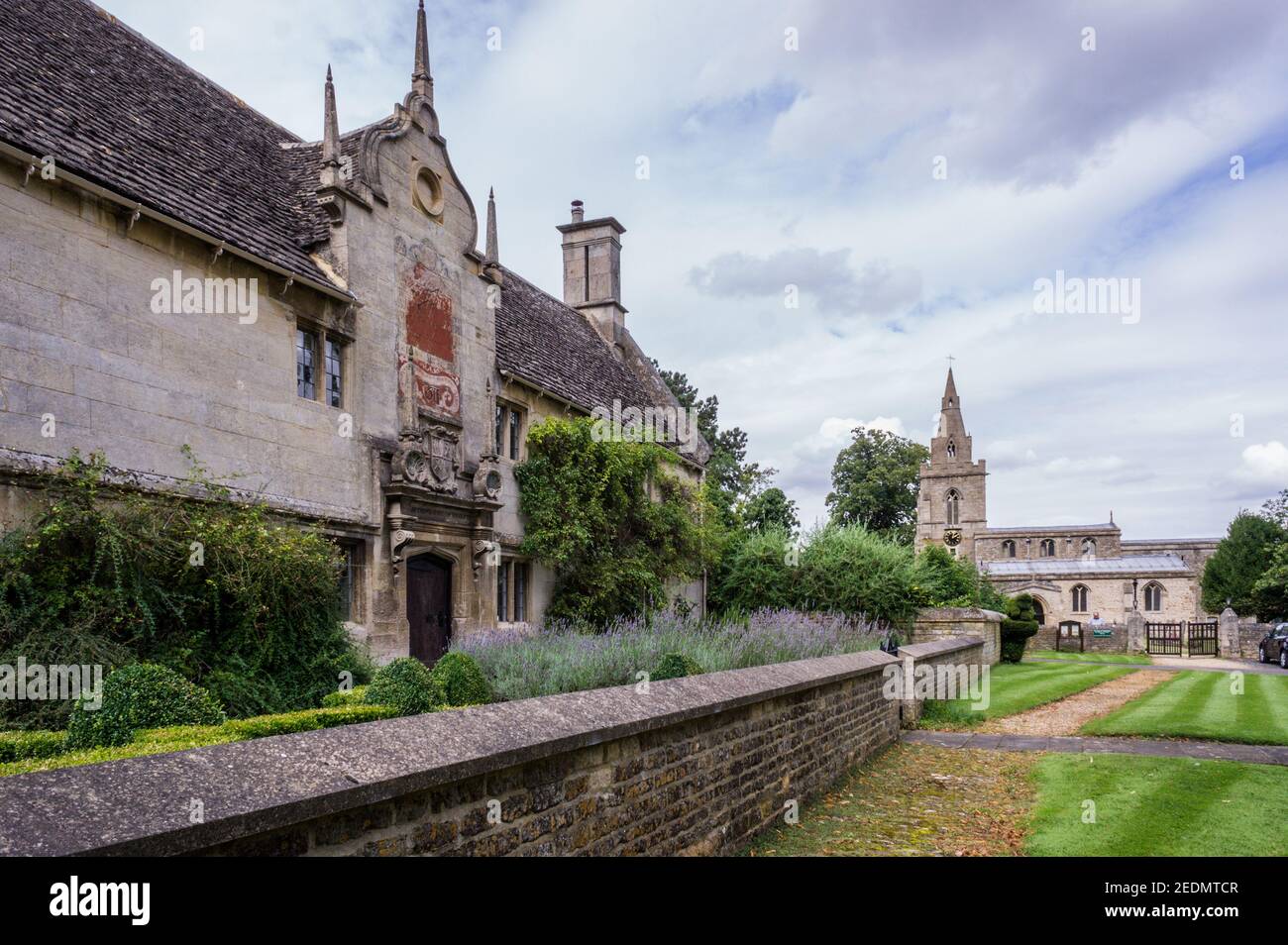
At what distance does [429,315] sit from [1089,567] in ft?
206

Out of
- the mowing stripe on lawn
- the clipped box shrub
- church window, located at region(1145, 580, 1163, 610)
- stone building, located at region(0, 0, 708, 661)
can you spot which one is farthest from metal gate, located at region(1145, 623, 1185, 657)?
the clipped box shrub

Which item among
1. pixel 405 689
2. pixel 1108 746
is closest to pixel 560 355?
pixel 1108 746

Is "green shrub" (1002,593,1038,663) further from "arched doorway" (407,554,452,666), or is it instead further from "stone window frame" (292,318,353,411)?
"stone window frame" (292,318,353,411)

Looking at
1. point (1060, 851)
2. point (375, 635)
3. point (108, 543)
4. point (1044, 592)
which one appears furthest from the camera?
point (1044, 592)

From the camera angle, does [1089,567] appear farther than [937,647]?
Yes

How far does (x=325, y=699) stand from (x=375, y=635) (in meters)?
5.80

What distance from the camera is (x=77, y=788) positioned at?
112 inches

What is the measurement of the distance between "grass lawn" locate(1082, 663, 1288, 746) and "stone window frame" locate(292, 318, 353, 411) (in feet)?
36.8

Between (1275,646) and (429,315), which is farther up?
(429,315)

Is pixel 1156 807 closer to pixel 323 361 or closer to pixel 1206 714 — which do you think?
pixel 1206 714

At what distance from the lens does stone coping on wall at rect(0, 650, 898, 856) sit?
8.83 ft

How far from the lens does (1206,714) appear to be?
14.5m
